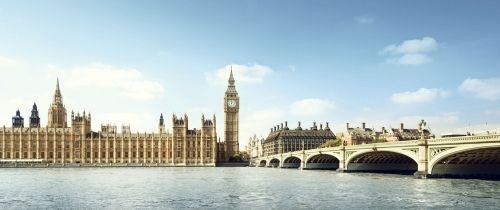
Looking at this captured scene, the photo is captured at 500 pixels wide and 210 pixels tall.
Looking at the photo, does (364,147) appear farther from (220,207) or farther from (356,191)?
(220,207)

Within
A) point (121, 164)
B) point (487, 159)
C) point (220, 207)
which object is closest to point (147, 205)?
point (220, 207)

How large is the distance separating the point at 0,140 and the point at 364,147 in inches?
4812

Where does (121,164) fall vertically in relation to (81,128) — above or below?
below

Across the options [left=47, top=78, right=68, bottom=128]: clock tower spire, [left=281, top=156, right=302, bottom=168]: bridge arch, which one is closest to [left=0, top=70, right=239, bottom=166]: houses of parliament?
[left=47, top=78, right=68, bottom=128]: clock tower spire

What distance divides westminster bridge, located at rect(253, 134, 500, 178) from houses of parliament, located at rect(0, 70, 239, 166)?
7994 centimetres

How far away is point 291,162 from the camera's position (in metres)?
146

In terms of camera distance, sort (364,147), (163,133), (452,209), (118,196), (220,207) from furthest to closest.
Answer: (163,133) < (364,147) < (118,196) < (220,207) < (452,209)

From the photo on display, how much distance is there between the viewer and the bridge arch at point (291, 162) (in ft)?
464

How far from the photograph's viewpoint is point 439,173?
6625 cm

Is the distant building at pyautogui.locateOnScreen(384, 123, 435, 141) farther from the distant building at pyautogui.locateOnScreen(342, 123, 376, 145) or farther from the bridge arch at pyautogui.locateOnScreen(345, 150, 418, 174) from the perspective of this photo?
the bridge arch at pyautogui.locateOnScreen(345, 150, 418, 174)

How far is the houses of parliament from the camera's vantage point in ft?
550

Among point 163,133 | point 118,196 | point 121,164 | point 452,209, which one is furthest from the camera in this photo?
point 163,133

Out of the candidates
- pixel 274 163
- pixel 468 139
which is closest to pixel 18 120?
pixel 274 163

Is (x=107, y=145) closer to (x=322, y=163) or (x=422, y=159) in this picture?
(x=322, y=163)
